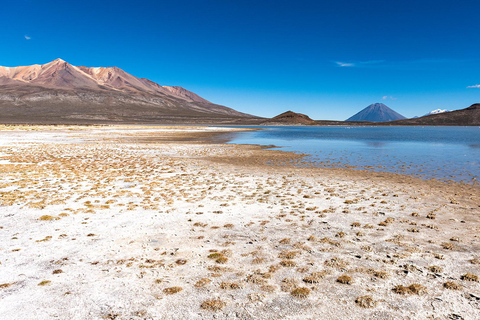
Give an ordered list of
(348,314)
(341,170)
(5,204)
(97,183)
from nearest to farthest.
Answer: (348,314) → (5,204) → (97,183) → (341,170)

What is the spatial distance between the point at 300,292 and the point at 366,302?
120cm

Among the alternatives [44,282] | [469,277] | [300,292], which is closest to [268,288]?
[300,292]

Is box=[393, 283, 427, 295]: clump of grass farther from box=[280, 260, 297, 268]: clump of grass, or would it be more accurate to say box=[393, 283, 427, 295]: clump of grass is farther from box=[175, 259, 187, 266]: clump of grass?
box=[175, 259, 187, 266]: clump of grass

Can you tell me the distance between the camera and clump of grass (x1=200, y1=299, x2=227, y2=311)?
534 cm

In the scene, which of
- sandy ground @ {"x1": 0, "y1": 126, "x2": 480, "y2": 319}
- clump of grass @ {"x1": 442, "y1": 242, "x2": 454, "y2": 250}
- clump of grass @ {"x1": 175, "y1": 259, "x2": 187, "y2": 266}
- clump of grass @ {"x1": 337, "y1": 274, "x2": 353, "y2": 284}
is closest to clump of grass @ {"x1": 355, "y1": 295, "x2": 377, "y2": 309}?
sandy ground @ {"x1": 0, "y1": 126, "x2": 480, "y2": 319}

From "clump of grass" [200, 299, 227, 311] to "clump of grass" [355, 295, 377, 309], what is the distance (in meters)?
2.49

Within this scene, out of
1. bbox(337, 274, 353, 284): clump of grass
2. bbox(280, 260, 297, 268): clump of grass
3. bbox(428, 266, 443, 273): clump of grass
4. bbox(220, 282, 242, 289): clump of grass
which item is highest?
bbox(428, 266, 443, 273): clump of grass

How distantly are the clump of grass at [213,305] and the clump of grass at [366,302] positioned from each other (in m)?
2.49

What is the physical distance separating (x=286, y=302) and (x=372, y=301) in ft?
5.26

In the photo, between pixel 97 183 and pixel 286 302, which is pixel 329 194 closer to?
pixel 286 302

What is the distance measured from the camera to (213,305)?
541 centimetres

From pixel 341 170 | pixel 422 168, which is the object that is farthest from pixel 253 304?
pixel 422 168

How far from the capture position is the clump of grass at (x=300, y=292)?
Result: 5.70 meters

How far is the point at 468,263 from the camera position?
22.7 ft
